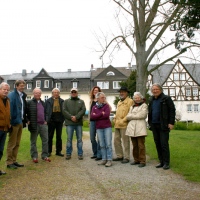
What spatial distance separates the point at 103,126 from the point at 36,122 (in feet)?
5.92

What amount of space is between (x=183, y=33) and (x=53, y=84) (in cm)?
4502

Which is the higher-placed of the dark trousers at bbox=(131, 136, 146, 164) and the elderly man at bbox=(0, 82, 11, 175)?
the elderly man at bbox=(0, 82, 11, 175)

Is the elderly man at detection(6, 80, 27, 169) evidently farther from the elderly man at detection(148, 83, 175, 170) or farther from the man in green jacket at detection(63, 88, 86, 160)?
the elderly man at detection(148, 83, 175, 170)

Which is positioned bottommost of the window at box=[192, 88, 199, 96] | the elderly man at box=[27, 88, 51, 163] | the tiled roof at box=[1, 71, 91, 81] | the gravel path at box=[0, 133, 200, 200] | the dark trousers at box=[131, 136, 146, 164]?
the gravel path at box=[0, 133, 200, 200]

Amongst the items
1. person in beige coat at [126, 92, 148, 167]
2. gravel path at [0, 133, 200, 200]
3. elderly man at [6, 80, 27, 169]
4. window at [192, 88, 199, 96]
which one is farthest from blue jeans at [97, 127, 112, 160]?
window at [192, 88, 199, 96]

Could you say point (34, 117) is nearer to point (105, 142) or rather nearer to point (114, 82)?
point (105, 142)

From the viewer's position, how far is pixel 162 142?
22.0 feet

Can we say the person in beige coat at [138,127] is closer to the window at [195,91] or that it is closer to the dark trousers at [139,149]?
the dark trousers at [139,149]

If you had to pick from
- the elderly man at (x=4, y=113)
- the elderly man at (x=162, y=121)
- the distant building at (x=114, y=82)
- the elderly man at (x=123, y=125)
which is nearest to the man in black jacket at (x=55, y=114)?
the elderly man at (x=123, y=125)

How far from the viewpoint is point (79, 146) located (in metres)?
7.88

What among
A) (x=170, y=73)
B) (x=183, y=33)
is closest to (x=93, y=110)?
(x=183, y=33)

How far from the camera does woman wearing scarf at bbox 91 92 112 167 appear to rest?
23.4ft

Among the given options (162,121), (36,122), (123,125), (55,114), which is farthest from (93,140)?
(162,121)

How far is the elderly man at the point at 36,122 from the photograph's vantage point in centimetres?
721
